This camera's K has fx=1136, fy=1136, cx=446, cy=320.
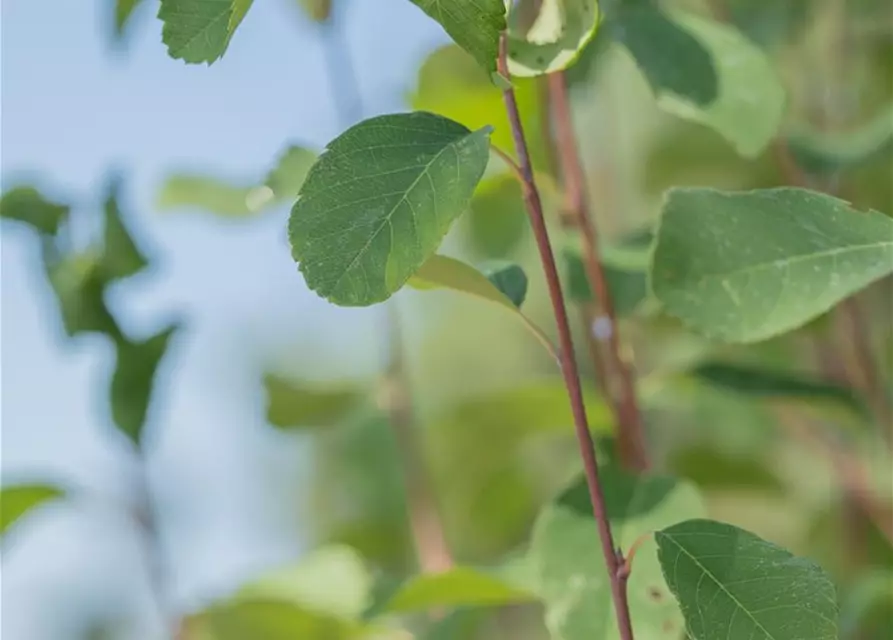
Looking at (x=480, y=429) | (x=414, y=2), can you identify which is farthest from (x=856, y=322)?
(x=414, y=2)

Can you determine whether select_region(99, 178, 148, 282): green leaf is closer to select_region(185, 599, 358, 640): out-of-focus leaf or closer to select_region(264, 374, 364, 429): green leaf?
select_region(264, 374, 364, 429): green leaf

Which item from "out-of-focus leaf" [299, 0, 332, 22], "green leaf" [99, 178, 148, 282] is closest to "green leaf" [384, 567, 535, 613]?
"green leaf" [99, 178, 148, 282]

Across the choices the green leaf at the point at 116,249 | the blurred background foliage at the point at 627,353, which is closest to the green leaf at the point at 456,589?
the blurred background foliage at the point at 627,353

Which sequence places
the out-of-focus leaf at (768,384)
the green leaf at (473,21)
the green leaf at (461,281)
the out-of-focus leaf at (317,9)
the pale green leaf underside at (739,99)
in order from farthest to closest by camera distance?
1. the out-of-focus leaf at (317,9)
2. the out-of-focus leaf at (768,384)
3. the pale green leaf underside at (739,99)
4. the green leaf at (461,281)
5. the green leaf at (473,21)

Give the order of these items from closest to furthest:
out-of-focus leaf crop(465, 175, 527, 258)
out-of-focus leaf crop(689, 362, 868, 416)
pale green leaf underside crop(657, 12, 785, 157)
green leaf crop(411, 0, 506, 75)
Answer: green leaf crop(411, 0, 506, 75)
pale green leaf underside crop(657, 12, 785, 157)
out-of-focus leaf crop(689, 362, 868, 416)
out-of-focus leaf crop(465, 175, 527, 258)

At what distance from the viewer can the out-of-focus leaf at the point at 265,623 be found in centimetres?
81

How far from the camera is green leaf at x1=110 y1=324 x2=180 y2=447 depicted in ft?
2.59

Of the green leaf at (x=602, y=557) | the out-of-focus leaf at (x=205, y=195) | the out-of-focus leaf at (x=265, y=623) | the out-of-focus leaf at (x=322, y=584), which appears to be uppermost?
the out-of-focus leaf at (x=205, y=195)

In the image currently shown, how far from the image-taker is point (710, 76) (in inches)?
25.0

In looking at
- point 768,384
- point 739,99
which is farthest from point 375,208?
point 768,384

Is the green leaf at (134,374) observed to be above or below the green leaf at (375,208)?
below

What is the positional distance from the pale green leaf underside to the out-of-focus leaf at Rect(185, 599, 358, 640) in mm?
428

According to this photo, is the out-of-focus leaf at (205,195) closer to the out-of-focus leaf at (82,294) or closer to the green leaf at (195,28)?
the out-of-focus leaf at (82,294)

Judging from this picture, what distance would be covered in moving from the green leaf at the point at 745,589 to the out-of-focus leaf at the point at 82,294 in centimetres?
49
